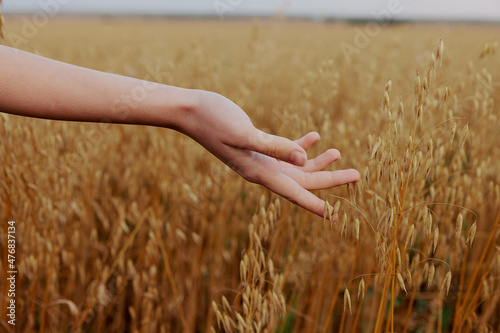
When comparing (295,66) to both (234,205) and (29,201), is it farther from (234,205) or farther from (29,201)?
(29,201)

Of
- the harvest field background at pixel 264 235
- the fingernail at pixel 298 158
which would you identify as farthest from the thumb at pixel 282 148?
the harvest field background at pixel 264 235

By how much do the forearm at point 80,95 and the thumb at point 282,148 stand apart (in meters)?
0.19

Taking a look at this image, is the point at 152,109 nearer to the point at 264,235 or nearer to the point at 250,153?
the point at 250,153

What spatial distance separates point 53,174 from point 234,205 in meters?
0.73

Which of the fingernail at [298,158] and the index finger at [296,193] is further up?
the fingernail at [298,158]

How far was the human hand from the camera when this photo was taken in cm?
84

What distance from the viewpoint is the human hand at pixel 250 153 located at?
2.74 ft

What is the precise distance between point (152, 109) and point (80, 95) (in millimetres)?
138

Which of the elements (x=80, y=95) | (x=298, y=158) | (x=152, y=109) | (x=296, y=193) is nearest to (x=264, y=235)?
(x=296, y=193)

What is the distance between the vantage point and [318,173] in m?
0.91

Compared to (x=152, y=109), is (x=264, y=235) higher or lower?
lower

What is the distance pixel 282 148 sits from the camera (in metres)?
0.77

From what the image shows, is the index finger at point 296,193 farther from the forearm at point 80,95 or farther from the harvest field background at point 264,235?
the forearm at point 80,95

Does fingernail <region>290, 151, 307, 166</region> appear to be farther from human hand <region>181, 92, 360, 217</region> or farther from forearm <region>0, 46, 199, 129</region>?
forearm <region>0, 46, 199, 129</region>
